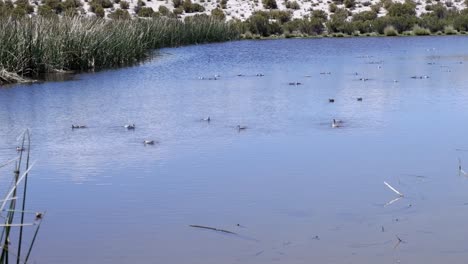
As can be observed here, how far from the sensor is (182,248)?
604cm

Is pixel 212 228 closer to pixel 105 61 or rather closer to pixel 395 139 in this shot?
pixel 395 139

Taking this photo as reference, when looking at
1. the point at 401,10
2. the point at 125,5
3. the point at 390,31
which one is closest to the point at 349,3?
the point at 401,10

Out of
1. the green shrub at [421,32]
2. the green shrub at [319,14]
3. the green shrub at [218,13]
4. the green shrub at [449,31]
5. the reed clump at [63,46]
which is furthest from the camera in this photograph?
the green shrub at [319,14]

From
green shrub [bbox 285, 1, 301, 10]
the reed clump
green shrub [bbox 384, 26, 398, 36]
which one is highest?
the reed clump

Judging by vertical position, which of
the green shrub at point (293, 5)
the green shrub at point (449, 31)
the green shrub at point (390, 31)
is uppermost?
the green shrub at point (293, 5)

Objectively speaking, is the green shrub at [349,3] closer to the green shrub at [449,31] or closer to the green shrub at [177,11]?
the green shrub at [177,11]

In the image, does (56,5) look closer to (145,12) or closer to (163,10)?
(145,12)

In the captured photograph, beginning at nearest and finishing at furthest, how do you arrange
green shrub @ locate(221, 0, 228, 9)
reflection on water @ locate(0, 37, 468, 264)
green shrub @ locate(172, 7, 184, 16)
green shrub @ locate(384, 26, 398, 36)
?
reflection on water @ locate(0, 37, 468, 264), green shrub @ locate(384, 26, 398, 36), green shrub @ locate(172, 7, 184, 16), green shrub @ locate(221, 0, 228, 9)

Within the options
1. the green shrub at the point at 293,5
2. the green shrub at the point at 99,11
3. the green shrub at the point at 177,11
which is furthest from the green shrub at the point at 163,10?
the green shrub at the point at 293,5

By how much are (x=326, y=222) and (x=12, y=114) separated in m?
7.66

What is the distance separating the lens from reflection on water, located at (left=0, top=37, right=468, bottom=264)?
6102 mm

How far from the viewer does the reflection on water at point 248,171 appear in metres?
6.10

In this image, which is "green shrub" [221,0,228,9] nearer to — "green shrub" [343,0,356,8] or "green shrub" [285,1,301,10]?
"green shrub" [285,1,301,10]

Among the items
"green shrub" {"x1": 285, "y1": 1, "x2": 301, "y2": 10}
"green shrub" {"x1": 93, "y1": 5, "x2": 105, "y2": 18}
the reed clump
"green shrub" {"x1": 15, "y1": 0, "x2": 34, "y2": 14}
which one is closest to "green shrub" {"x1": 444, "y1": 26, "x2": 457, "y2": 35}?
"green shrub" {"x1": 285, "y1": 1, "x2": 301, "y2": 10}
